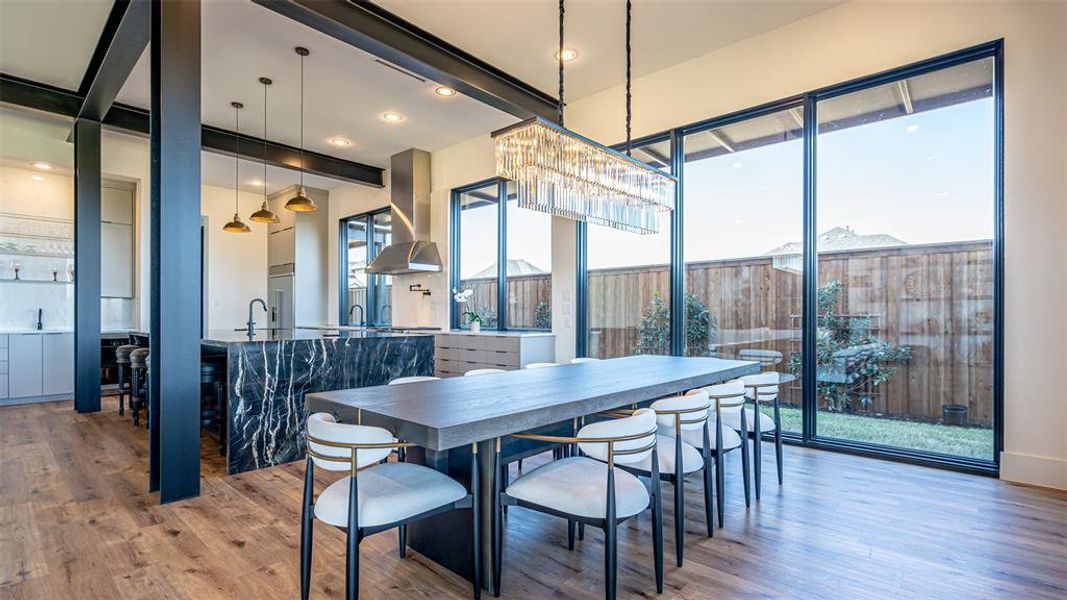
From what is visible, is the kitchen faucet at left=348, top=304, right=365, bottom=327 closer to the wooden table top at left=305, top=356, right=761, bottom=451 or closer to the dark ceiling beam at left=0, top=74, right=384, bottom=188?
the dark ceiling beam at left=0, top=74, right=384, bottom=188

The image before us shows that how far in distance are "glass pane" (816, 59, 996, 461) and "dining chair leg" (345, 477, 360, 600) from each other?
136 inches

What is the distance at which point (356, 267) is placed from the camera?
336 inches

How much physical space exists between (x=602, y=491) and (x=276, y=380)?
2.71 m

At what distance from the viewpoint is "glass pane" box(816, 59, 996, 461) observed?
3262 millimetres

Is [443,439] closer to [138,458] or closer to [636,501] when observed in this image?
[636,501]

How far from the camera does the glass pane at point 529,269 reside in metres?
5.93

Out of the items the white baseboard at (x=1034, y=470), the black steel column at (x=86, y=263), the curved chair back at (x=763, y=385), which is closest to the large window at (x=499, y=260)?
the curved chair back at (x=763, y=385)

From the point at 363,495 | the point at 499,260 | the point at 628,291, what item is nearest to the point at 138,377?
the point at 499,260

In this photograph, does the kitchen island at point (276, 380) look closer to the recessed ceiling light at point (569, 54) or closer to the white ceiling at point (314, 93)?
the white ceiling at point (314, 93)

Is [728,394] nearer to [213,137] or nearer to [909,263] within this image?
[909,263]

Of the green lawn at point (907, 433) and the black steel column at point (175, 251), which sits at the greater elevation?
the black steel column at point (175, 251)

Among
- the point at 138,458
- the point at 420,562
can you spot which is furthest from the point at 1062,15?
the point at 138,458

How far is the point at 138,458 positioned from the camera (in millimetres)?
3670

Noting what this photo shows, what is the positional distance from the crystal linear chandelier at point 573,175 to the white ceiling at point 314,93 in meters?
2.22
